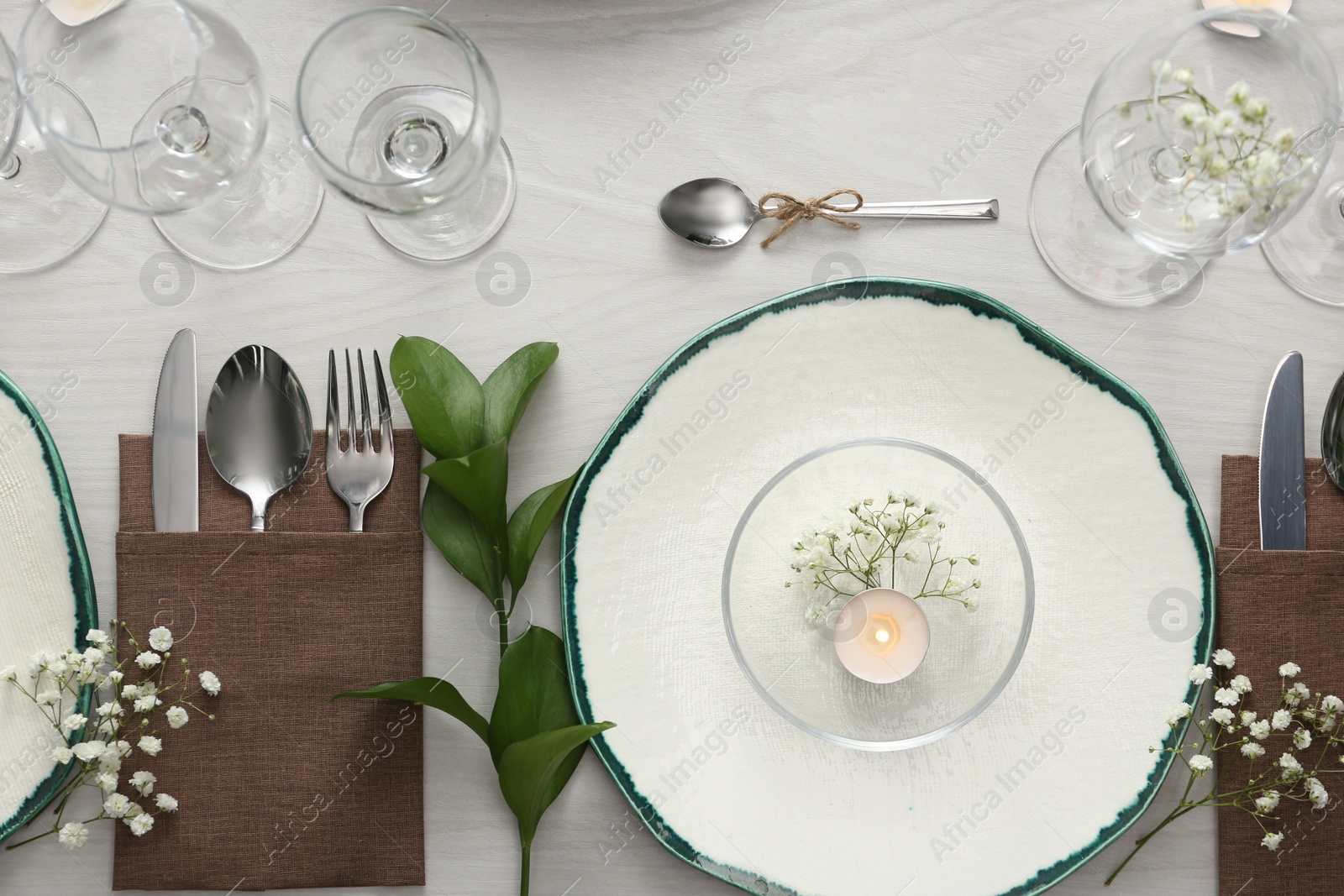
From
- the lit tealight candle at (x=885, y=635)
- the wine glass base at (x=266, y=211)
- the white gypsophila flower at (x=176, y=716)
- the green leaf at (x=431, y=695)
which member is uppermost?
the wine glass base at (x=266, y=211)

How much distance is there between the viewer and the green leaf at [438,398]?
65cm

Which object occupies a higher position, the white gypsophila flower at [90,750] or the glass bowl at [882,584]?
the glass bowl at [882,584]

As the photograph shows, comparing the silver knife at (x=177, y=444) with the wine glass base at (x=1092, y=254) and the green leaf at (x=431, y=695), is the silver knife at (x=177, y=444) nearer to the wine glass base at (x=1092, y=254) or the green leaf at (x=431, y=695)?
the green leaf at (x=431, y=695)

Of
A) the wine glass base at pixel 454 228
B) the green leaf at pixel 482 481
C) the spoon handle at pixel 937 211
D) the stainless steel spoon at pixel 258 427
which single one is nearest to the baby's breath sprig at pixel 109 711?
the stainless steel spoon at pixel 258 427

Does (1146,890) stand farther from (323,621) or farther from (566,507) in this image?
(323,621)

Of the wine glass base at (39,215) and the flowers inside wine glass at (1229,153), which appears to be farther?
the wine glass base at (39,215)

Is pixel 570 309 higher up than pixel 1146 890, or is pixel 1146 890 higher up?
pixel 570 309

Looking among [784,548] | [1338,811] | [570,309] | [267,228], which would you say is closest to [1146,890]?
[1338,811]

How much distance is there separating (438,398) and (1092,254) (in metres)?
0.53

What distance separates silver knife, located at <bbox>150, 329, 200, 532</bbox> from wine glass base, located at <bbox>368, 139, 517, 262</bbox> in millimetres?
180

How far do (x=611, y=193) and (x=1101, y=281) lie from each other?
1.31 ft

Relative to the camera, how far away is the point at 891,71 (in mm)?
704

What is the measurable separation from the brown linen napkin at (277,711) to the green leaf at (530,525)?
0.08 metres

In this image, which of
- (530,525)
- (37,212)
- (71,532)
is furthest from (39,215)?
(530,525)
